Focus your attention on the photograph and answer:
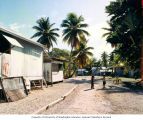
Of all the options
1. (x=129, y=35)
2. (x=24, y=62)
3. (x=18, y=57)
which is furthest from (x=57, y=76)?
(x=18, y=57)

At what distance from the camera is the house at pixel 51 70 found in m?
26.3

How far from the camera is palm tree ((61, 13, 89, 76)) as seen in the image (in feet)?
144

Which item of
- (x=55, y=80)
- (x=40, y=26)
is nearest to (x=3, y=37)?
(x=55, y=80)

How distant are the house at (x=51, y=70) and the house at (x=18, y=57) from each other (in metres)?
4.81

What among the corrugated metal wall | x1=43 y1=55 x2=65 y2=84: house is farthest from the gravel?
x1=43 y1=55 x2=65 y2=84: house

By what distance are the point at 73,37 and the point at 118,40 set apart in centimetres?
1818

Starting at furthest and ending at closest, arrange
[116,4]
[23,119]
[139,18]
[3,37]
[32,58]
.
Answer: [116,4] < [139,18] < [32,58] < [3,37] < [23,119]

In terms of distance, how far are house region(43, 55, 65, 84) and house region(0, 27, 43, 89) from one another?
15.8ft

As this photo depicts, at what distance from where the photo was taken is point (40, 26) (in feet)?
142

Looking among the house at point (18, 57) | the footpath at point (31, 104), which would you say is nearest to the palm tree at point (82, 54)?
the house at point (18, 57)

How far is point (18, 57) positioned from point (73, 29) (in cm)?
2853

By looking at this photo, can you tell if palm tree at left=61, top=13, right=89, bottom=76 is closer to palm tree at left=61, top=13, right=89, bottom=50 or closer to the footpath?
palm tree at left=61, top=13, right=89, bottom=50

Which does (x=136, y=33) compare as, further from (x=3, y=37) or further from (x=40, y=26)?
(x=40, y=26)

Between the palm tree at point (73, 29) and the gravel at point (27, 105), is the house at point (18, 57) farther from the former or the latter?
the palm tree at point (73, 29)
